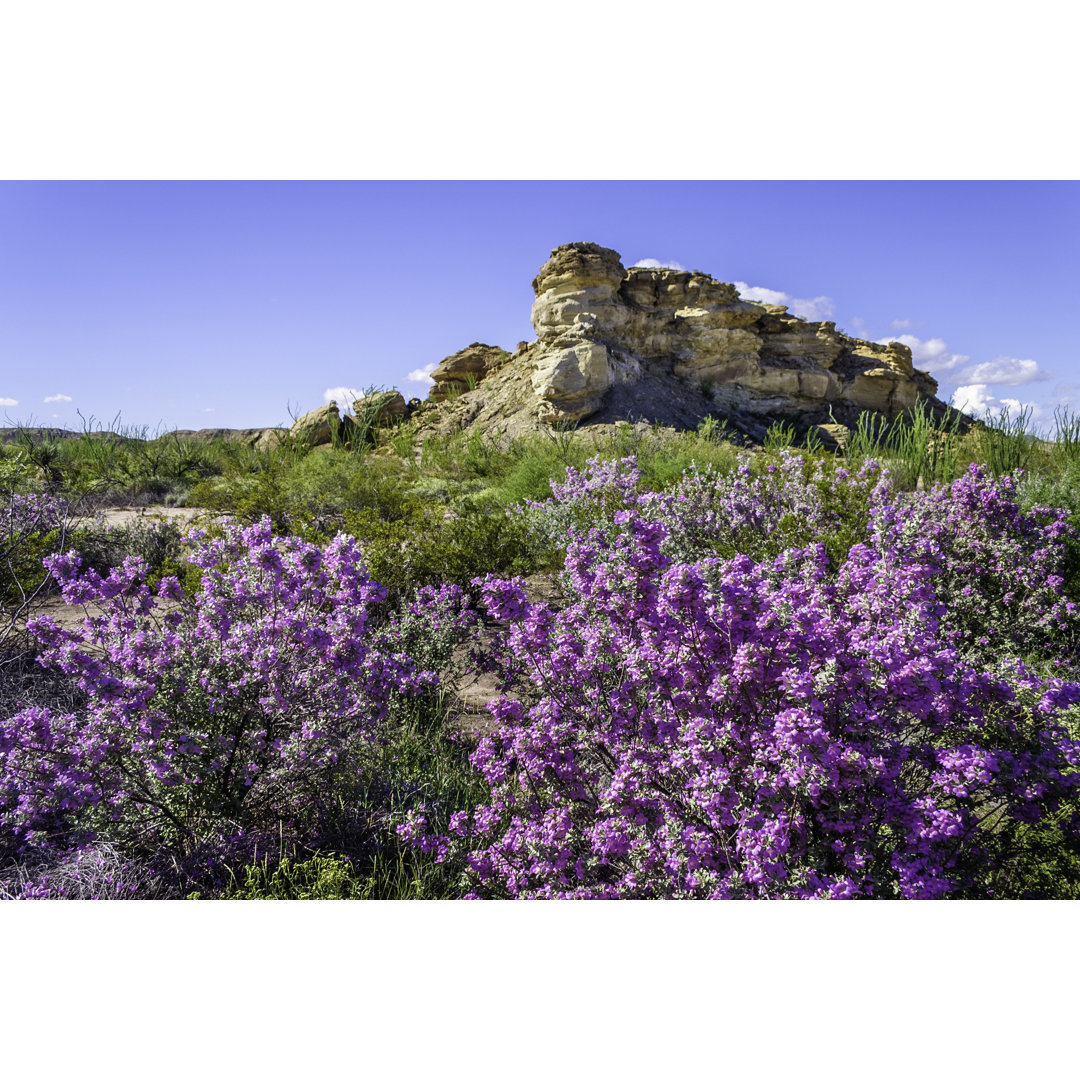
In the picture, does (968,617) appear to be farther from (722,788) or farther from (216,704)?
(216,704)

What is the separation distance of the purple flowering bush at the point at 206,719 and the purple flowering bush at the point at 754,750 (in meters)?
0.65

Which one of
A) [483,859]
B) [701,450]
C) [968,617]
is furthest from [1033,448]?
[483,859]

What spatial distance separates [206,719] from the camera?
9.67ft

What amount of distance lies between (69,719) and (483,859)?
1.78 m

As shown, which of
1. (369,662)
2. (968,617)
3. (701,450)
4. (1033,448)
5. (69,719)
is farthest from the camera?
(701,450)

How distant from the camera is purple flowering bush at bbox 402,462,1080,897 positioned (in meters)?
2.19

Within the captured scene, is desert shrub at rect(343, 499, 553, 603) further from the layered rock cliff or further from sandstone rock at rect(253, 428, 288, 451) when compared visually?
sandstone rock at rect(253, 428, 288, 451)

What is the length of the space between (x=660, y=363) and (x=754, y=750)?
2553 cm

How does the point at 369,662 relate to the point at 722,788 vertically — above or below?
above

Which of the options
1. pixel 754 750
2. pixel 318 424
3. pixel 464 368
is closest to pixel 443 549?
pixel 754 750

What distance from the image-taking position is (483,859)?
2.56 meters

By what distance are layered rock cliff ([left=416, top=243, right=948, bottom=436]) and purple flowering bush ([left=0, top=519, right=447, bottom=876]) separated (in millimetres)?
19348

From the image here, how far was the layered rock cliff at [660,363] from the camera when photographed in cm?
2331

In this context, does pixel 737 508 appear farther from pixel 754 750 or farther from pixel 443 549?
pixel 754 750
